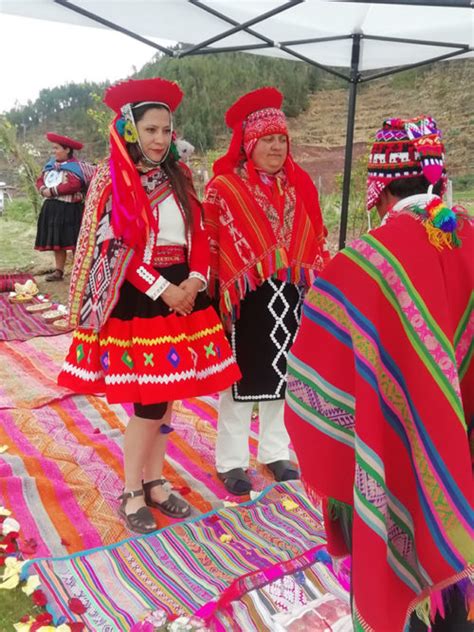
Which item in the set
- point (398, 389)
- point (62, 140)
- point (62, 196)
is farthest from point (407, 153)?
point (62, 196)

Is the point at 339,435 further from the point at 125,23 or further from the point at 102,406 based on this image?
the point at 125,23

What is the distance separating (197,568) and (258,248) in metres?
1.42

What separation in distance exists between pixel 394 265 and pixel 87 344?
150cm

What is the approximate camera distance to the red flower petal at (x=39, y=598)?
213 cm

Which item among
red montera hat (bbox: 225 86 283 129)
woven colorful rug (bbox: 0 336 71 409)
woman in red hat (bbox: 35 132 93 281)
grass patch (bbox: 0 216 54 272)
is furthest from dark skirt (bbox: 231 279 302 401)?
grass patch (bbox: 0 216 54 272)

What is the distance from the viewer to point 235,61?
463 inches

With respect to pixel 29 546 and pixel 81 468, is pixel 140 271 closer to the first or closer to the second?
pixel 29 546

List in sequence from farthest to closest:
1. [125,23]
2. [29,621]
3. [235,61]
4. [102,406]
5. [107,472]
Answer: [235,61]
[102,406]
[125,23]
[107,472]
[29,621]

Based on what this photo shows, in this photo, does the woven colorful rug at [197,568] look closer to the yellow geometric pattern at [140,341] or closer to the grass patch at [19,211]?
the yellow geometric pattern at [140,341]

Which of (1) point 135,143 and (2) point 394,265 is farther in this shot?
(1) point 135,143

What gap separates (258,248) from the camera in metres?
2.75

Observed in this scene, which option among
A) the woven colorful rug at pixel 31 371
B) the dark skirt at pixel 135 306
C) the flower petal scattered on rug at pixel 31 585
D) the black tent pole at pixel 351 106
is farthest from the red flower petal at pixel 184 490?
the black tent pole at pixel 351 106

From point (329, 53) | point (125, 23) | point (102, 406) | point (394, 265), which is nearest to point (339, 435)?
point (394, 265)

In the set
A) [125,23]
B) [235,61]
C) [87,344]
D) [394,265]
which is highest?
[235,61]
